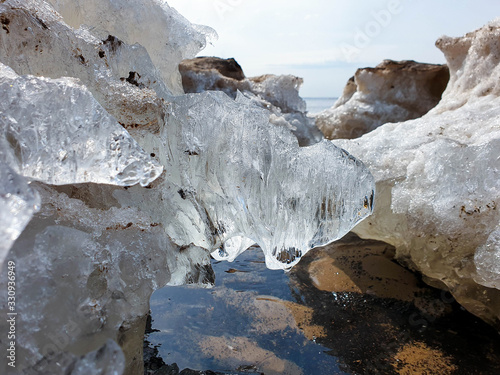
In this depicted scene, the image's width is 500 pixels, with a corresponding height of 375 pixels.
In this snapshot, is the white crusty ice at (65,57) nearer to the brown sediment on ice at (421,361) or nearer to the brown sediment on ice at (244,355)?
the brown sediment on ice at (244,355)

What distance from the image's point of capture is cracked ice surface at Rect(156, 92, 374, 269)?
1.76 meters

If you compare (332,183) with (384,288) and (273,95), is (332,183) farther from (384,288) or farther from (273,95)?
(273,95)

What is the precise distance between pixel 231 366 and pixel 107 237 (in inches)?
33.4

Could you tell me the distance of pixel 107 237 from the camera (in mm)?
1380

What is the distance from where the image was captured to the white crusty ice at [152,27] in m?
2.41

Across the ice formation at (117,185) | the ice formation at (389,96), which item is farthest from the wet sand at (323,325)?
the ice formation at (389,96)

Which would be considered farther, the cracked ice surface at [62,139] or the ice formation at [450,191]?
the ice formation at [450,191]

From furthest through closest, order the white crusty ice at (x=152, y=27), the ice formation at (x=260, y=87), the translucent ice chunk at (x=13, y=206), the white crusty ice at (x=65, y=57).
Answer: the ice formation at (x=260, y=87) → the white crusty ice at (x=152, y=27) → the white crusty ice at (x=65, y=57) → the translucent ice chunk at (x=13, y=206)

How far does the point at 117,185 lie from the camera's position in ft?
4.10

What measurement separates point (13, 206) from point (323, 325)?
5.47 ft

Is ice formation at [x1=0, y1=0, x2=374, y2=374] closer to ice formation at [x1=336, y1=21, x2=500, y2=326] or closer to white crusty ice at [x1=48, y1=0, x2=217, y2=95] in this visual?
white crusty ice at [x1=48, y1=0, x2=217, y2=95]

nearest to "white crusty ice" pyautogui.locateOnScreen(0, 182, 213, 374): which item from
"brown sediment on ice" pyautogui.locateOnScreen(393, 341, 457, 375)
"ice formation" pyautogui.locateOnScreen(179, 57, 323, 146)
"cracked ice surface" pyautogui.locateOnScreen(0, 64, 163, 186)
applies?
"cracked ice surface" pyautogui.locateOnScreen(0, 64, 163, 186)

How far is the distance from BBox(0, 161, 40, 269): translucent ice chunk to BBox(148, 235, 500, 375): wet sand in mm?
1167

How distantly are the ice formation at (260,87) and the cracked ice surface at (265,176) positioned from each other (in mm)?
3526
